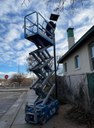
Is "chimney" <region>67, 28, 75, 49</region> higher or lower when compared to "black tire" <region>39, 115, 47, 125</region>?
higher

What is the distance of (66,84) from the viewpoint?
11539mm

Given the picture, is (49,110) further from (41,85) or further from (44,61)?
(44,61)

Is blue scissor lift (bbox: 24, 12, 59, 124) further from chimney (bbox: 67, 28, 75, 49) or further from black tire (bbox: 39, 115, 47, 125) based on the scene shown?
chimney (bbox: 67, 28, 75, 49)

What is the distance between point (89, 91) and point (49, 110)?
1.94m

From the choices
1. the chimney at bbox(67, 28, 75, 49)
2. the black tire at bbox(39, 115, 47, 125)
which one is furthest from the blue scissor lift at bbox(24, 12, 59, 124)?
the chimney at bbox(67, 28, 75, 49)

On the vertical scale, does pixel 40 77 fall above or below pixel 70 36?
below

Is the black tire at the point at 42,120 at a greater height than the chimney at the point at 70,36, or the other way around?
the chimney at the point at 70,36

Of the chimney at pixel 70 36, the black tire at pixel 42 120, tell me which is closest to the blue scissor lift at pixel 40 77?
the black tire at pixel 42 120

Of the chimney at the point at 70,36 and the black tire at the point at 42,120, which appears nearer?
the black tire at the point at 42,120

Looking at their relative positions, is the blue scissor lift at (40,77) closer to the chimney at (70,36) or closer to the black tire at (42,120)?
the black tire at (42,120)

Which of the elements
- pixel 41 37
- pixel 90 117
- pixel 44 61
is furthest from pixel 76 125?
pixel 41 37

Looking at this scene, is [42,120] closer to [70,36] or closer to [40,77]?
[40,77]

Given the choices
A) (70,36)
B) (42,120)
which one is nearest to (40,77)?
(42,120)

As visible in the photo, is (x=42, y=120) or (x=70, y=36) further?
(x=70, y=36)
